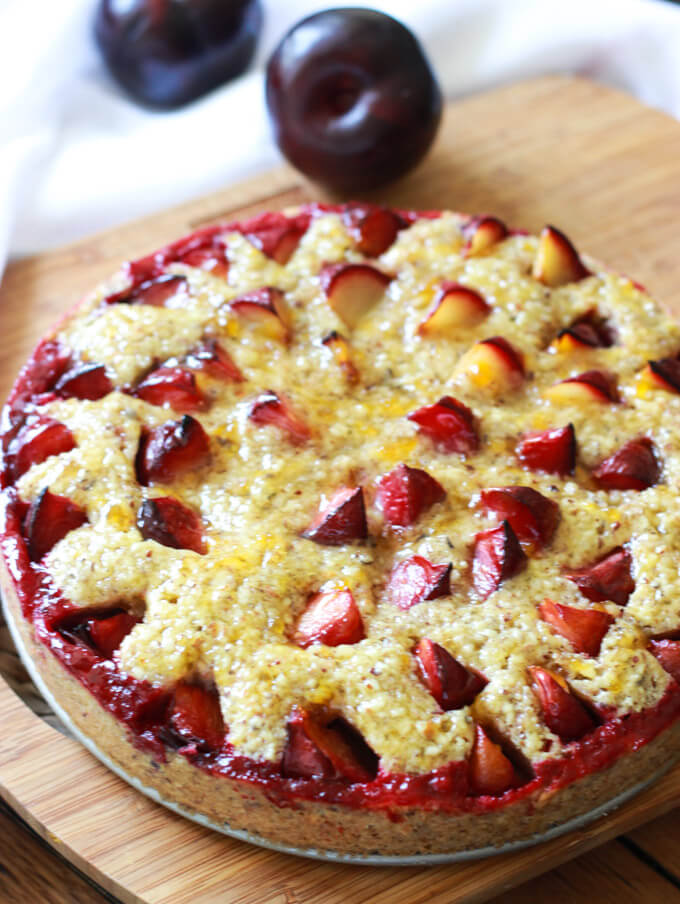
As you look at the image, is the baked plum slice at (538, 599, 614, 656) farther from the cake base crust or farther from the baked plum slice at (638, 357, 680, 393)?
the baked plum slice at (638, 357, 680, 393)

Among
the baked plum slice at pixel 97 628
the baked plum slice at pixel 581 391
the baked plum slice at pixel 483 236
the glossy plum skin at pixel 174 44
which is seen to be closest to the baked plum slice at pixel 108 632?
the baked plum slice at pixel 97 628

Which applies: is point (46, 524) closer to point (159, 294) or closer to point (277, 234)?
point (159, 294)

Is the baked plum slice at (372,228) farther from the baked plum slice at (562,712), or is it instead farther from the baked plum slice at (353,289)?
the baked plum slice at (562,712)

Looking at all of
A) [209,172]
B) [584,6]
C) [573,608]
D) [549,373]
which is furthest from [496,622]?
[584,6]

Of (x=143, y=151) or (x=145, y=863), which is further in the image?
(x=143, y=151)

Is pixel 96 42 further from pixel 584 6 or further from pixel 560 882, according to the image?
pixel 560 882

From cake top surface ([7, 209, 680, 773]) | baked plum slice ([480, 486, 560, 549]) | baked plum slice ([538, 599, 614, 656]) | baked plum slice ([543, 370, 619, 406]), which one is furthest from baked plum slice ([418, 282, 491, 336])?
baked plum slice ([538, 599, 614, 656])
